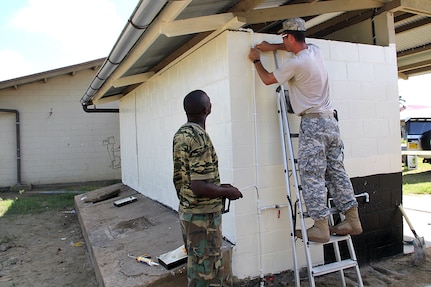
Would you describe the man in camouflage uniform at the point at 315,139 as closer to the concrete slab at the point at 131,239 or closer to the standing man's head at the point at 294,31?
the standing man's head at the point at 294,31

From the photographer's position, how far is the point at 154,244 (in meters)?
4.04

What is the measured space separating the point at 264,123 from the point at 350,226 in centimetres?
127

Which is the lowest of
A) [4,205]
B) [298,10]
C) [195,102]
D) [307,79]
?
[4,205]

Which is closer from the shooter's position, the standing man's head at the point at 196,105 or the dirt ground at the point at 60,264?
the standing man's head at the point at 196,105

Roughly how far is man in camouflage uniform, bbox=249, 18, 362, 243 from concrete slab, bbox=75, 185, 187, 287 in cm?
140

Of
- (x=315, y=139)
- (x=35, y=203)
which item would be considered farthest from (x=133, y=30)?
(x=35, y=203)

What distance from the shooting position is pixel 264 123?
3525 mm

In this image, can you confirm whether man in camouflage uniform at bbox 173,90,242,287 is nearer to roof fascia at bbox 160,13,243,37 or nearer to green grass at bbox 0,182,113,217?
roof fascia at bbox 160,13,243,37

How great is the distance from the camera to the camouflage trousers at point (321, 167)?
9.72 feet

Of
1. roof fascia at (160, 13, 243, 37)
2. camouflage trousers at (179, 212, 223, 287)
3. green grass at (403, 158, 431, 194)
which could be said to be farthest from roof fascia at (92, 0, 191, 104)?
green grass at (403, 158, 431, 194)

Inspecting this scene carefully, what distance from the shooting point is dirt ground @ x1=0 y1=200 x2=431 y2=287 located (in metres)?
3.63

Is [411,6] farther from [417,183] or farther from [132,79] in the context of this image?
[417,183]

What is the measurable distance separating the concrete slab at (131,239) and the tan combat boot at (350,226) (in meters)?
1.47

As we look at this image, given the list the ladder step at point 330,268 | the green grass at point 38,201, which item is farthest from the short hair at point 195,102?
the green grass at point 38,201
